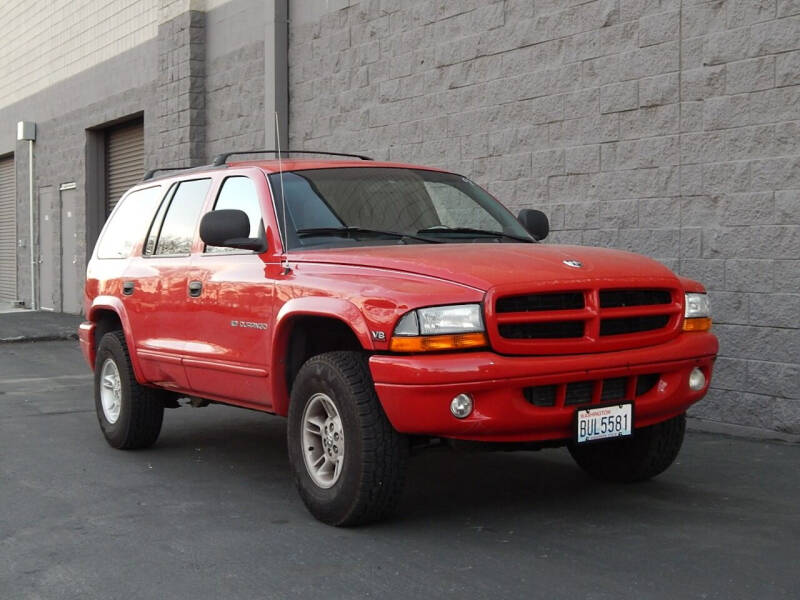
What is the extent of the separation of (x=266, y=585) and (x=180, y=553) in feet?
2.21

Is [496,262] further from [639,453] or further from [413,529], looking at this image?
[639,453]

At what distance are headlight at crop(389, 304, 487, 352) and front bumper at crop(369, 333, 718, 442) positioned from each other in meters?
0.05

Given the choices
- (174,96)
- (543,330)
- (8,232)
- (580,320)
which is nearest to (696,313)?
(580,320)

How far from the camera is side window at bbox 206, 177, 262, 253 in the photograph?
20.9ft

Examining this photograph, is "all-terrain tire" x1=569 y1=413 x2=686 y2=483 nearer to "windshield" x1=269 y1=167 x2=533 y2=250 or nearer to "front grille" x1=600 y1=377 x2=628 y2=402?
"front grille" x1=600 y1=377 x2=628 y2=402

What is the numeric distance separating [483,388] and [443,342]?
0.89 ft

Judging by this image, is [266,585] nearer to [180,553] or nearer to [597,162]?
[180,553]

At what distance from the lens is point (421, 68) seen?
38.5ft

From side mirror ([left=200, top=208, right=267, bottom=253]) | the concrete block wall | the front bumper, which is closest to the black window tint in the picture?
side mirror ([left=200, top=208, right=267, bottom=253])

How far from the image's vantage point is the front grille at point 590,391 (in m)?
5.16

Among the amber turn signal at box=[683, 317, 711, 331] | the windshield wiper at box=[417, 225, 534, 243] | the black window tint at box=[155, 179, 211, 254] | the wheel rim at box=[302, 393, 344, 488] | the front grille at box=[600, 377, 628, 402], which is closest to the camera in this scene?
the front grille at box=[600, 377, 628, 402]

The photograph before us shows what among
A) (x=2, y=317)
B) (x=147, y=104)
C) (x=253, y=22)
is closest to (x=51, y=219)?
(x=2, y=317)

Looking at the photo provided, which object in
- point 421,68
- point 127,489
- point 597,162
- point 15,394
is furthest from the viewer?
point 421,68

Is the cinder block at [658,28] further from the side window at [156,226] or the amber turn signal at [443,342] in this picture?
the amber turn signal at [443,342]
